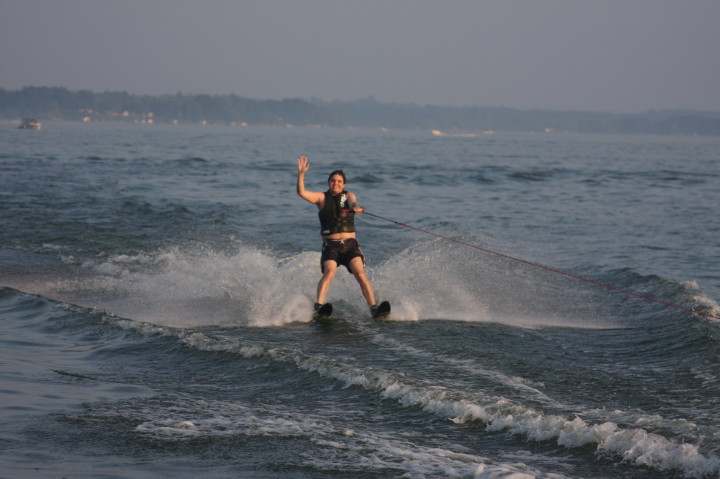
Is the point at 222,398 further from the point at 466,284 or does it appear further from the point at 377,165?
the point at 377,165

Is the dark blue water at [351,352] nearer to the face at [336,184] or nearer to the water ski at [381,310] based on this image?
the water ski at [381,310]

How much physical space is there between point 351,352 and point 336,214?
7.21ft

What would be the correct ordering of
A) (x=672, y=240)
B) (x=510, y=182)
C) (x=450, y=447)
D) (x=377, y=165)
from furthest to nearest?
(x=377, y=165) → (x=510, y=182) → (x=672, y=240) → (x=450, y=447)

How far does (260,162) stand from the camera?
134 ft

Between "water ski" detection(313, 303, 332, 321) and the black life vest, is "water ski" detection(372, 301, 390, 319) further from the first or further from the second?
the black life vest

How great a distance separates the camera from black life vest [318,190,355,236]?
364 inches

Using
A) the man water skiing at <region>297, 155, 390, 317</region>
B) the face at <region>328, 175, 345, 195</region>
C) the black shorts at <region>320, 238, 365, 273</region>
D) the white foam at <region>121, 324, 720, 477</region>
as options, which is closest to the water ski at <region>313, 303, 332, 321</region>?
the man water skiing at <region>297, 155, 390, 317</region>

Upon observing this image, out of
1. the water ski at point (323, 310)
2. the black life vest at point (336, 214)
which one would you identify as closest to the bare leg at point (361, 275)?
the black life vest at point (336, 214)

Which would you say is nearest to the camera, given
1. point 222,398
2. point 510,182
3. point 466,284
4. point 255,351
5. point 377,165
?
point 222,398

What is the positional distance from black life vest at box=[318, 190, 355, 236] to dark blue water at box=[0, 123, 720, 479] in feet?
3.30

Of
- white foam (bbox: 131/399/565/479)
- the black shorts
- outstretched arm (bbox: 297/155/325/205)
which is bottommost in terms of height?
white foam (bbox: 131/399/565/479)

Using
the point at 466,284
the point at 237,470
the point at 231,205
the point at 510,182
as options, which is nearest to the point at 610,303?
the point at 466,284

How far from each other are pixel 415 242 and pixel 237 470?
10.9m

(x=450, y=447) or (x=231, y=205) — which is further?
(x=231, y=205)
